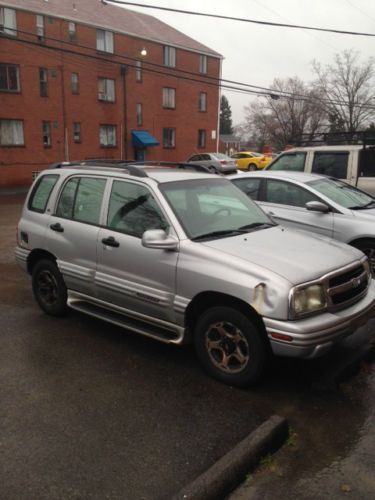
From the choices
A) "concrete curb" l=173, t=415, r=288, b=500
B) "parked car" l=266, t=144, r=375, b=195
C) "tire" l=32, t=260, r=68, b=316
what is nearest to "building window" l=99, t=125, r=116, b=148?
"parked car" l=266, t=144, r=375, b=195

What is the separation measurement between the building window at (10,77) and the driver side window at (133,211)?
76.5 feet

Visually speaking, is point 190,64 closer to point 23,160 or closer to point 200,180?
point 23,160

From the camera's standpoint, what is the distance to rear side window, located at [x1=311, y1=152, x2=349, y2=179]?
352 inches

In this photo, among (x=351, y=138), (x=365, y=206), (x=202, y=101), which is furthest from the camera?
(x=202, y=101)

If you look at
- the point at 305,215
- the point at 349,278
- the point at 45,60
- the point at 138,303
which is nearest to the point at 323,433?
the point at 349,278

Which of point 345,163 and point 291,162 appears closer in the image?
point 345,163

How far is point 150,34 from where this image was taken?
104ft

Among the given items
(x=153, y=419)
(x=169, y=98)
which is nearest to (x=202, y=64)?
(x=169, y=98)

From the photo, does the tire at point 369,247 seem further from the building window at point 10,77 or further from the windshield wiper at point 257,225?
the building window at point 10,77

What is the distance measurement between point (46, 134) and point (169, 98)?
10.4m

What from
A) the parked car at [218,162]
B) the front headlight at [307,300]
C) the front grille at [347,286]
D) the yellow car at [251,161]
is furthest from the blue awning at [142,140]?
the front headlight at [307,300]

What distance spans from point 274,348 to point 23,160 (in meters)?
25.1

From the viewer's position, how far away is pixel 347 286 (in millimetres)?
3807

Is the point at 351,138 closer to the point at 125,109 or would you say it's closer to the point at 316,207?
the point at 316,207
